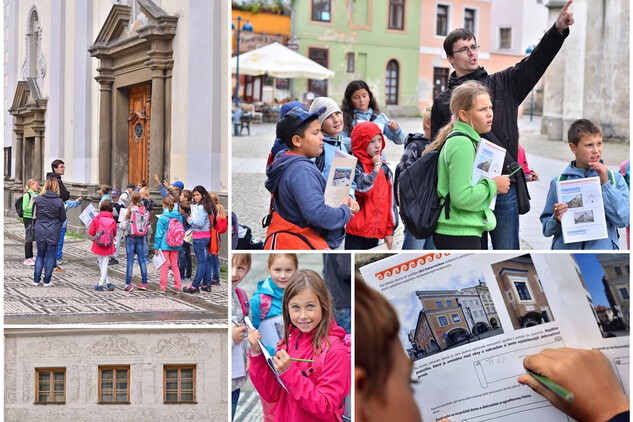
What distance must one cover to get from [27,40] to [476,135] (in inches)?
95.6

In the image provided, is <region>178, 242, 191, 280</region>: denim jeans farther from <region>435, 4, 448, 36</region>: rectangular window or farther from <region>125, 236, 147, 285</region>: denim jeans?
<region>435, 4, 448, 36</region>: rectangular window

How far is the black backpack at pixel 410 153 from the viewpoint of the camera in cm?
405

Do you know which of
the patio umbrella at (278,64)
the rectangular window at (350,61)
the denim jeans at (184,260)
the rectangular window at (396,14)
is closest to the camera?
the denim jeans at (184,260)

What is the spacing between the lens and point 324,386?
3779mm

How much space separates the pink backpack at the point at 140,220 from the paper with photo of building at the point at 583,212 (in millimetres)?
2077

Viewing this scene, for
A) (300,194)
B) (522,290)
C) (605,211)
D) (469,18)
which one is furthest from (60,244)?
(605,211)

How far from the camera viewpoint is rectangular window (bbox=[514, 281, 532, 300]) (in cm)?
387

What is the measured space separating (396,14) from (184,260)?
178 centimetres

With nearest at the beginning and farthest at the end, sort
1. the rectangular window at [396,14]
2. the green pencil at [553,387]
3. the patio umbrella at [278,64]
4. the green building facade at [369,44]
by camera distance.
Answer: the green pencil at [553,387], the rectangular window at [396,14], the green building facade at [369,44], the patio umbrella at [278,64]

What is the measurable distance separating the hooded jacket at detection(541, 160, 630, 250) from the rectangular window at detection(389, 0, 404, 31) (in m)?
1.26

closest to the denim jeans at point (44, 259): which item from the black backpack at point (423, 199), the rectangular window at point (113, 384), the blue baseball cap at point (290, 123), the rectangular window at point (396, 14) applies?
the rectangular window at point (113, 384)

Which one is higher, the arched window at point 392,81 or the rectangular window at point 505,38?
the rectangular window at point 505,38

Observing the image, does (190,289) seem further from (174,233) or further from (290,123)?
(290,123)

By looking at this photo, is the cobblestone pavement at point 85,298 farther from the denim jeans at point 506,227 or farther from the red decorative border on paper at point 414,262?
the denim jeans at point 506,227
